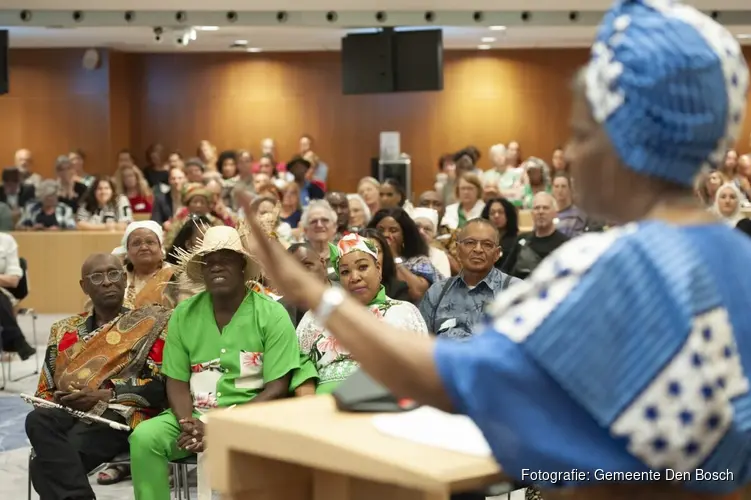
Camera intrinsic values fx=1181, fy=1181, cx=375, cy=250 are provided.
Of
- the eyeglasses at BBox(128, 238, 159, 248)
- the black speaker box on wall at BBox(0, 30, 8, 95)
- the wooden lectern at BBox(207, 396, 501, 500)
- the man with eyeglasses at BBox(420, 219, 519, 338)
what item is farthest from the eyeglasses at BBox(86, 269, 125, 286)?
the black speaker box on wall at BBox(0, 30, 8, 95)

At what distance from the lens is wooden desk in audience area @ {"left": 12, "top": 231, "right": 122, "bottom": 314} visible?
11023 mm

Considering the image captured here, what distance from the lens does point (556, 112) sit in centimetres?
1758

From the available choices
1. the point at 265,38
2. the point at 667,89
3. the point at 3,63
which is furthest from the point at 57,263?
the point at 667,89

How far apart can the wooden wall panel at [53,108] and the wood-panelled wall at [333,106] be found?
828mm

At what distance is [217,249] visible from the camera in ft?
14.3

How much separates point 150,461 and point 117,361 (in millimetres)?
530

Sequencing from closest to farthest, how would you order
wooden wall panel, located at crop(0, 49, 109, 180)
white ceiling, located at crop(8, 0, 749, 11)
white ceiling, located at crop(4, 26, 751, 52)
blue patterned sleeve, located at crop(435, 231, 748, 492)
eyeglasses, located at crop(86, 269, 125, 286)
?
blue patterned sleeve, located at crop(435, 231, 748, 492)
eyeglasses, located at crop(86, 269, 125, 286)
white ceiling, located at crop(8, 0, 749, 11)
white ceiling, located at crop(4, 26, 751, 52)
wooden wall panel, located at crop(0, 49, 109, 180)

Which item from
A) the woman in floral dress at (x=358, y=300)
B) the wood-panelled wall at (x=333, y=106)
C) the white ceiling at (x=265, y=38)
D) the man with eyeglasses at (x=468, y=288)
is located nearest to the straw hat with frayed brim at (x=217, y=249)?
the woman in floral dress at (x=358, y=300)

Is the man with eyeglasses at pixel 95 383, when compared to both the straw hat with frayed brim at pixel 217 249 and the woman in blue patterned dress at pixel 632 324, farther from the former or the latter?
the woman in blue patterned dress at pixel 632 324

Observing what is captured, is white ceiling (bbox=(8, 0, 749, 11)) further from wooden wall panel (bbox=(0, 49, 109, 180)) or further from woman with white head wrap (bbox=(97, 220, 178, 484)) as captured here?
wooden wall panel (bbox=(0, 49, 109, 180))

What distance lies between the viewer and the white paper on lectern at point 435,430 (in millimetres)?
1383

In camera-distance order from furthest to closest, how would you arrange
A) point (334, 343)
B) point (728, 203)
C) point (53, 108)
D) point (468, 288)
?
point (53, 108), point (728, 203), point (468, 288), point (334, 343)

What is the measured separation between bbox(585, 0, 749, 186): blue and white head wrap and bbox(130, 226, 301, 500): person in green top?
314 centimetres

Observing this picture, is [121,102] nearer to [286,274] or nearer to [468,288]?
[468,288]
